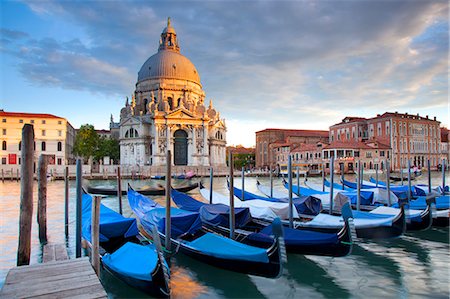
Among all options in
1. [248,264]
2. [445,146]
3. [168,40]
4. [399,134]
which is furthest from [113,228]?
[445,146]

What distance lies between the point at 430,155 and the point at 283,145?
51.8ft

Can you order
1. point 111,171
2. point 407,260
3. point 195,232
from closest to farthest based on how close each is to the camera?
point 407,260, point 195,232, point 111,171

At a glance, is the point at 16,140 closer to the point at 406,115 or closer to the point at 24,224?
the point at 24,224

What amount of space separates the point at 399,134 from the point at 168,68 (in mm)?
23950

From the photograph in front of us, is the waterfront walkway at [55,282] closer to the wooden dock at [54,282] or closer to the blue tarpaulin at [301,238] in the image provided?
the wooden dock at [54,282]

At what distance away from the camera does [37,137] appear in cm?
3316

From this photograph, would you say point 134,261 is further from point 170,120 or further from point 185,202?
point 170,120

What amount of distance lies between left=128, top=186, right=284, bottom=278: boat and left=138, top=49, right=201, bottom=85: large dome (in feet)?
109

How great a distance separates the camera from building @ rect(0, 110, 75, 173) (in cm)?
3200

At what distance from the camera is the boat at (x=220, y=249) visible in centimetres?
425

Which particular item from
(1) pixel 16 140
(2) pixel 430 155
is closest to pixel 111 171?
(1) pixel 16 140

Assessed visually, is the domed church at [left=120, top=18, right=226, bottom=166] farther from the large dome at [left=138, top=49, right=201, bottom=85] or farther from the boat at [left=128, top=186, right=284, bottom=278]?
the boat at [left=128, top=186, right=284, bottom=278]

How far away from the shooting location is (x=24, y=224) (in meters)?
4.34

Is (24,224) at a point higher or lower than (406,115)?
lower
